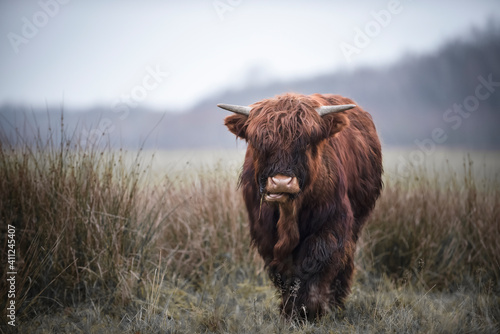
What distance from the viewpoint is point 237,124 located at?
14.1ft

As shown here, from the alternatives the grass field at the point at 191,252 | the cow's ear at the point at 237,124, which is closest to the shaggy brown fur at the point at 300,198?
the cow's ear at the point at 237,124

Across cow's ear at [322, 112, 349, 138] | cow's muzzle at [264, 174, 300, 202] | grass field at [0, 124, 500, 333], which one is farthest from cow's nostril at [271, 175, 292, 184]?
grass field at [0, 124, 500, 333]

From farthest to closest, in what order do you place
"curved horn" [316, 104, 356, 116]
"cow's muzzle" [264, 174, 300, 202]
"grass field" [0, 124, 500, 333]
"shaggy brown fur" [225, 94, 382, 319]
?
"grass field" [0, 124, 500, 333]
"curved horn" [316, 104, 356, 116]
"shaggy brown fur" [225, 94, 382, 319]
"cow's muzzle" [264, 174, 300, 202]

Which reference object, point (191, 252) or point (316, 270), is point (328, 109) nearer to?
point (316, 270)

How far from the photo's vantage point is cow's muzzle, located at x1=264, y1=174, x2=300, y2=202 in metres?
3.54

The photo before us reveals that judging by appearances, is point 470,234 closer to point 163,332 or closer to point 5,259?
point 163,332

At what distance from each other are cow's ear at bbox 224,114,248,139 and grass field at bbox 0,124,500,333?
1.38m

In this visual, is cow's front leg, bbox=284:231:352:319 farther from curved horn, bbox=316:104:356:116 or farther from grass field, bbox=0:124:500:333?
curved horn, bbox=316:104:356:116

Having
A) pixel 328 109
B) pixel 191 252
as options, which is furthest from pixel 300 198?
pixel 191 252

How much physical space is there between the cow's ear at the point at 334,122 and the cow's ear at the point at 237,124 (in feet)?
2.43

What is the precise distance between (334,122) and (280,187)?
968 millimetres

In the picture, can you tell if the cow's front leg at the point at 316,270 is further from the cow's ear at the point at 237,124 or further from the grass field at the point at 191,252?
the cow's ear at the point at 237,124

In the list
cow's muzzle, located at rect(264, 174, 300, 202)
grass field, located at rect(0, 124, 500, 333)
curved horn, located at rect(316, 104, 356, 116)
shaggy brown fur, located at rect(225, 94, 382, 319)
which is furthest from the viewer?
grass field, located at rect(0, 124, 500, 333)

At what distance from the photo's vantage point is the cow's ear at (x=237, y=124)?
14.0ft
